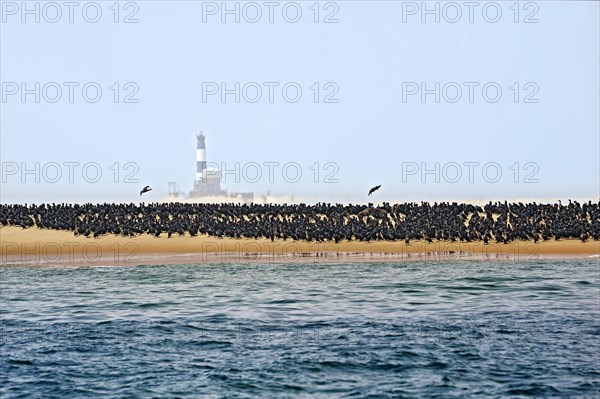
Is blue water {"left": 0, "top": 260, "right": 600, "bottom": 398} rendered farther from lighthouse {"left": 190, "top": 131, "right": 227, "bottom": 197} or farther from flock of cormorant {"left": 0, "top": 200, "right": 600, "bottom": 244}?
lighthouse {"left": 190, "top": 131, "right": 227, "bottom": 197}

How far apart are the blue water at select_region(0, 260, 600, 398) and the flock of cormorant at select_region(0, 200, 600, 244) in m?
14.7

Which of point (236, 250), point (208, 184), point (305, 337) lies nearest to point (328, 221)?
point (236, 250)

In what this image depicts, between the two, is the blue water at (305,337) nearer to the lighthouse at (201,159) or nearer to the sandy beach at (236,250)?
the sandy beach at (236,250)

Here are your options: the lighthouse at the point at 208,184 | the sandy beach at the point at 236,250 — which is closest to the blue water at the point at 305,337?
the sandy beach at the point at 236,250

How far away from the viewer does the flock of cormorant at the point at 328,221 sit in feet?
149

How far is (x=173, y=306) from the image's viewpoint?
24.1 meters

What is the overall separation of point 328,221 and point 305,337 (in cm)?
3145

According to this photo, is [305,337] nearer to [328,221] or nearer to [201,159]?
[328,221]

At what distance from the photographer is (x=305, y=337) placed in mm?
19141

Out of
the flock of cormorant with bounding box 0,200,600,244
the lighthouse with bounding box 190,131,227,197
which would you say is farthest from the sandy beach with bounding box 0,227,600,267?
the lighthouse with bounding box 190,131,227,197

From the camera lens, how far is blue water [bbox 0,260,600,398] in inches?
601

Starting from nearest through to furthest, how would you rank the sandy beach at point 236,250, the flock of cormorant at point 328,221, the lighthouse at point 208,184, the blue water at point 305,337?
the blue water at point 305,337, the sandy beach at point 236,250, the flock of cormorant at point 328,221, the lighthouse at point 208,184

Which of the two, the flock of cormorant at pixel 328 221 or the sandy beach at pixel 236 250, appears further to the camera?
the flock of cormorant at pixel 328 221

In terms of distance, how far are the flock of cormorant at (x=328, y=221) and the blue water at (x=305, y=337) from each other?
578 inches
